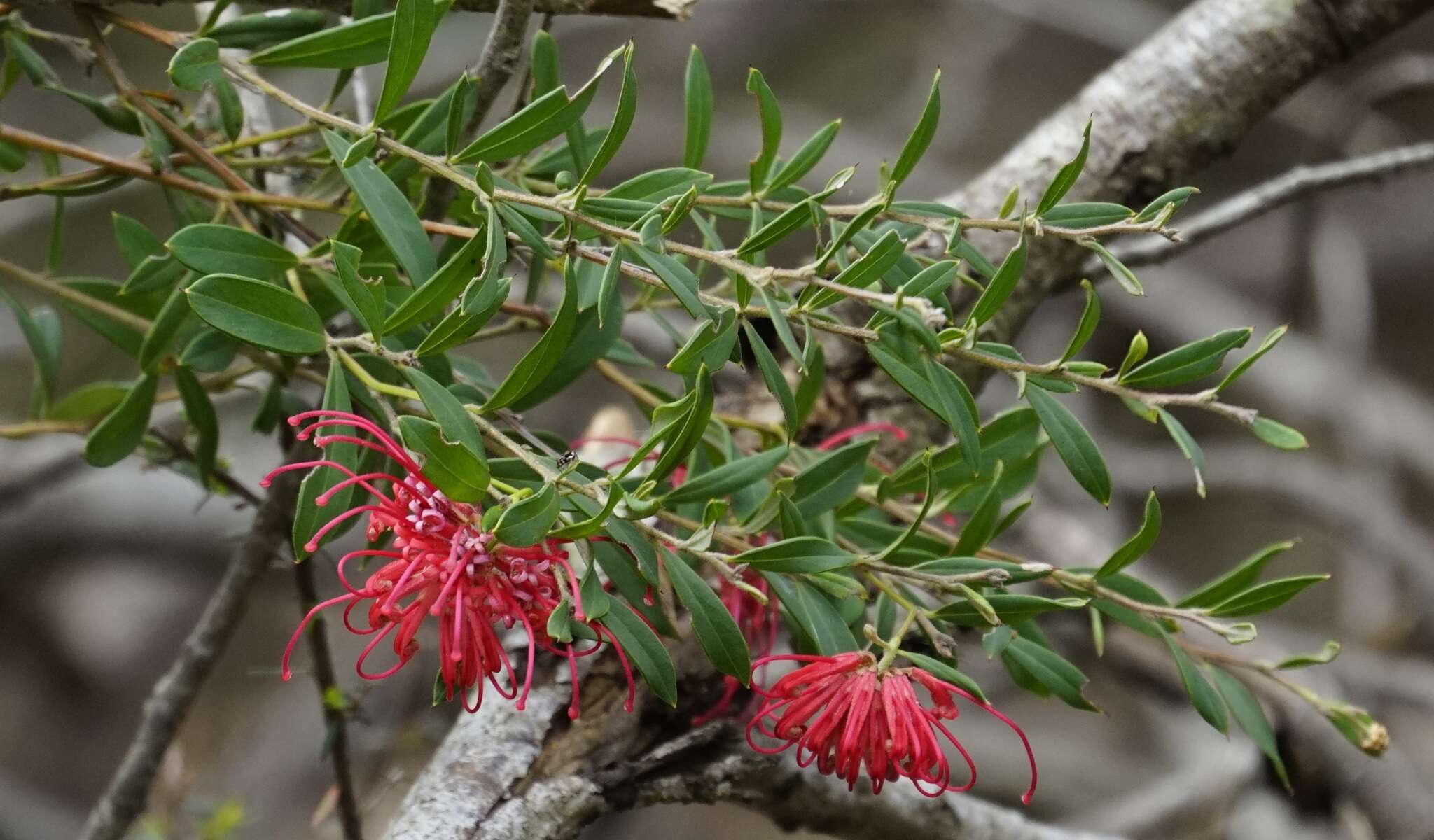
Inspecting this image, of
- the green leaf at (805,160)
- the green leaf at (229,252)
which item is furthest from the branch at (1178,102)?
the green leaf at (229,252)

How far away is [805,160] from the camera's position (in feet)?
1.74

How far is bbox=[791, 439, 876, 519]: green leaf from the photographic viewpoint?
0.48 m

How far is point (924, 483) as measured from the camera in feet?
1.78

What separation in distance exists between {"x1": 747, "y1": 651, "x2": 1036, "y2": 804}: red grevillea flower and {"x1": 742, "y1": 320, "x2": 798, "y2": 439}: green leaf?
10 centimetres

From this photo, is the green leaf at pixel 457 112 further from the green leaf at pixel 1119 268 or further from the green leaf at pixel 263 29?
the green leaf at pixel 1119 268

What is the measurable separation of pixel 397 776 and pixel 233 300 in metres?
0.49

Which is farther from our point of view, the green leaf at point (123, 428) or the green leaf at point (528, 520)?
the green leaf at point (123, 428)

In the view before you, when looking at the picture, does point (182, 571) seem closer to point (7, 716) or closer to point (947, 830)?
point (7, 716)

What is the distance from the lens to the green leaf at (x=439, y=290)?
0.41m

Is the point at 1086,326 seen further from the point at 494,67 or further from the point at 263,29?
the point at 263,29

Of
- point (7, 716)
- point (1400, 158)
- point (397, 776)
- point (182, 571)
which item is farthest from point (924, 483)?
point (7, 716)

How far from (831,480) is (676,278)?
5.1 inches

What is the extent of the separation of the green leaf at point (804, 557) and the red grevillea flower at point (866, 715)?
0.04m

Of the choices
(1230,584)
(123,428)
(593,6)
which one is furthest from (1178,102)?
(123,428)
